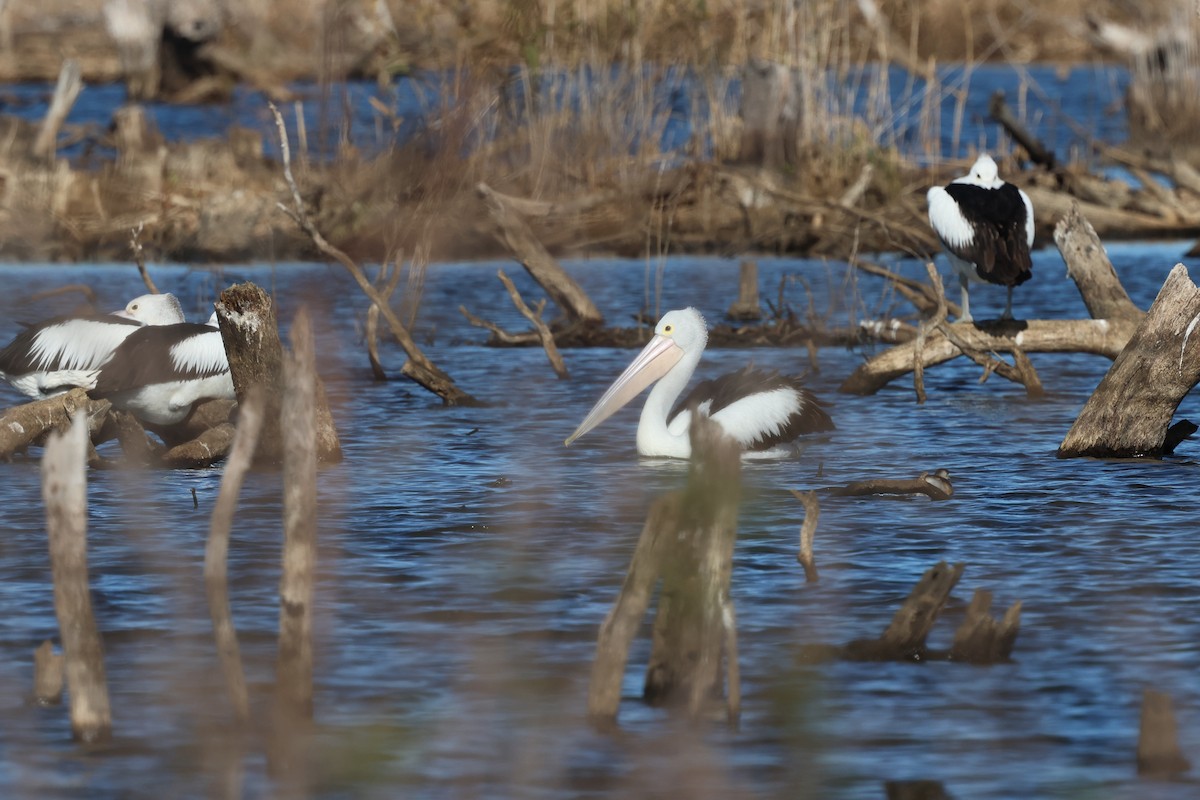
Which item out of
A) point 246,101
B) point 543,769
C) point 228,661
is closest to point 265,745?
point 228,661

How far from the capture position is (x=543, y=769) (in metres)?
4.98

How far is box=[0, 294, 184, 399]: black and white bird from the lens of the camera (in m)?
9.65

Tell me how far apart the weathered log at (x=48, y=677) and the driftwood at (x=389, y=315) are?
4.96 meters

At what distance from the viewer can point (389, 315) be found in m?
10.8

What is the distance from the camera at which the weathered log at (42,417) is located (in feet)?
30.4

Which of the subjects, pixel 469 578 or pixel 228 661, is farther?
pixel 469 578

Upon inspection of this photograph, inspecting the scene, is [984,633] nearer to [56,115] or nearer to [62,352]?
[62,352]

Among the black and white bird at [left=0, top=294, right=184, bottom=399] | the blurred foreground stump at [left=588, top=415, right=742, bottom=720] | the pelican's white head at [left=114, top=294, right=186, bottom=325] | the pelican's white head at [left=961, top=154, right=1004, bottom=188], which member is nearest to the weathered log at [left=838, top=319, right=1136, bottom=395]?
the pelican's white head at [left=961, top=154, right=1004, bottom=188]

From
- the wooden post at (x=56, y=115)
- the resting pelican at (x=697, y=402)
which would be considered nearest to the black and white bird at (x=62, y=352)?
the resting pelican at (x=697, y=402)

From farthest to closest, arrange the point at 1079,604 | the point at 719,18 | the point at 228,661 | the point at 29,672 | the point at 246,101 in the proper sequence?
the point at 246,101 < the point at 719,18 < the point at 1079,604 < the point at 29,672 < the point at 228,661

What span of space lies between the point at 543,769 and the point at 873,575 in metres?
2.32

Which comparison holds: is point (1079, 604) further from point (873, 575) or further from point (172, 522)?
point (172, 522)

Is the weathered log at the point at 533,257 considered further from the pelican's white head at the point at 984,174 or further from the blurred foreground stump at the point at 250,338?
the blurred foreground stump at the point at 250,338

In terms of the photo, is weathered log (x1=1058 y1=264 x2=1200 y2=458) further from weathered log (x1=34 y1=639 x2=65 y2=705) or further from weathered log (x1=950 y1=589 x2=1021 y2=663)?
weathered log (x1=34 y1=639 x2=65 y2=705)
